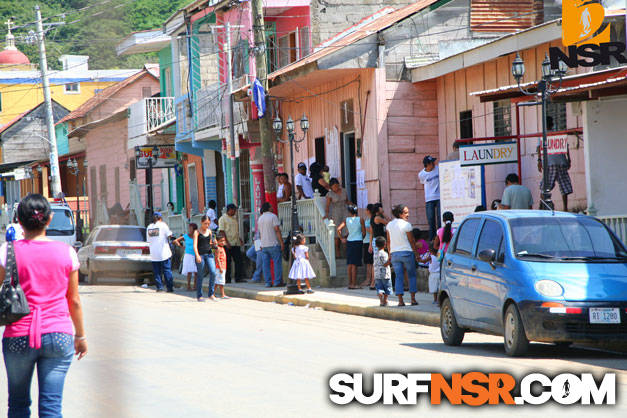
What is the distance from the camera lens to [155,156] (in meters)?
36.8

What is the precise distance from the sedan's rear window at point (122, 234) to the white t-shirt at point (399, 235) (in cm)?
1053

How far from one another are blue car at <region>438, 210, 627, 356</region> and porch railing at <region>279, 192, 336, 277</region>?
31.3ft

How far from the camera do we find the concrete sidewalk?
16.0 m

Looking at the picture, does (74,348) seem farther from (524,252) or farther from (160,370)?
(524,252)

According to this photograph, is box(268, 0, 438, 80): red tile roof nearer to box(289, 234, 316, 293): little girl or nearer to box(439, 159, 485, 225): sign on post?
box(289, 234, 316, 293): little girl

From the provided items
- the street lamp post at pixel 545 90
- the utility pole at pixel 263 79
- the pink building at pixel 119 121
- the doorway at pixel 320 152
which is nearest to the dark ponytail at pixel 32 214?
the street lamp post at pixel 545 90

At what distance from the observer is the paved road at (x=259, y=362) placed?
7.91m

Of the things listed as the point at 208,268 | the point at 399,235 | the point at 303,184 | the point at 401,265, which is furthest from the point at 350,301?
the point at 303,184

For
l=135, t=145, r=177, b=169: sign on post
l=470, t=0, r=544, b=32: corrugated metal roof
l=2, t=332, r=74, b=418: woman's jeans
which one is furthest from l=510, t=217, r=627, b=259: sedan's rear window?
l=135, t=145, r=177, b=169: sign on post

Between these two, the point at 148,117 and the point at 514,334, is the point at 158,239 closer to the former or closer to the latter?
the point at 514,334

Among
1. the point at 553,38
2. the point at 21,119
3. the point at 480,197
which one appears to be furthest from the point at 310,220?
the point at 21,119

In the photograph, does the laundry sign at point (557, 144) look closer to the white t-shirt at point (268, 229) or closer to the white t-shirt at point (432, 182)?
the white t-shirt at point (432, 182)

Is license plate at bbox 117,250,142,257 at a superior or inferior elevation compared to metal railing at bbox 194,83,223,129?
inferior

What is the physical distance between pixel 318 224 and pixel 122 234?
19.2 ft
